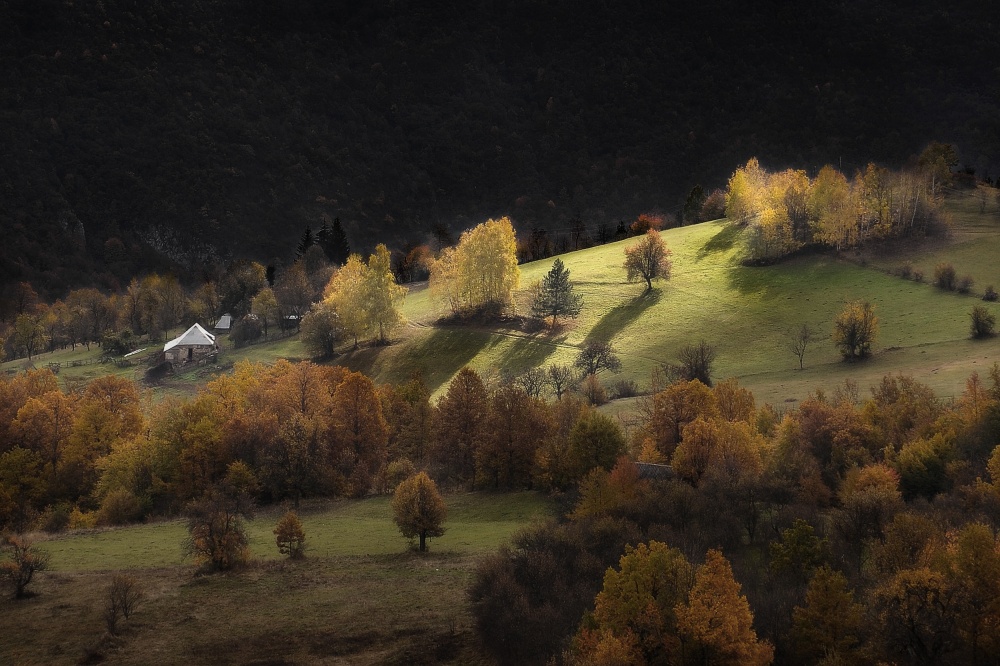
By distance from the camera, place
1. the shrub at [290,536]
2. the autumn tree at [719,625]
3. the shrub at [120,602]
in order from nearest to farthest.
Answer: the autumn tree at [719,625], the shrub at [120,602], the shrub at [290,536]

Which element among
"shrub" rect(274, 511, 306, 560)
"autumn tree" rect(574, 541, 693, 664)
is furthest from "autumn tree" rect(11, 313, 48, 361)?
"autumn tree" rect(574, 541, 693, 664)

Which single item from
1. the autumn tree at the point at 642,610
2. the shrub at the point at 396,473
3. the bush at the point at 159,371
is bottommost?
the autumn tree at the point at 642,610

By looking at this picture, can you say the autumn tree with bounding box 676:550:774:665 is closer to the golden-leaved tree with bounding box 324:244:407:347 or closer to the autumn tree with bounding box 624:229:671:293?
the autumn tree with bounding box 624:229:671:293

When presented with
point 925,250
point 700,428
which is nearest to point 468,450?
point 700,428

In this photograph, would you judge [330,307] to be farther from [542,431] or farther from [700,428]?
[700,428]

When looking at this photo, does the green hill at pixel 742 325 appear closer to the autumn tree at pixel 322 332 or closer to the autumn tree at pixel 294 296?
the autumn tree at pixel 322 332

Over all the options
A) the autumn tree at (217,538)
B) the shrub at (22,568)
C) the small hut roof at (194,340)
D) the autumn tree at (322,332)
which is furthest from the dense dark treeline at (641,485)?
the small hut roof at (194,340)
